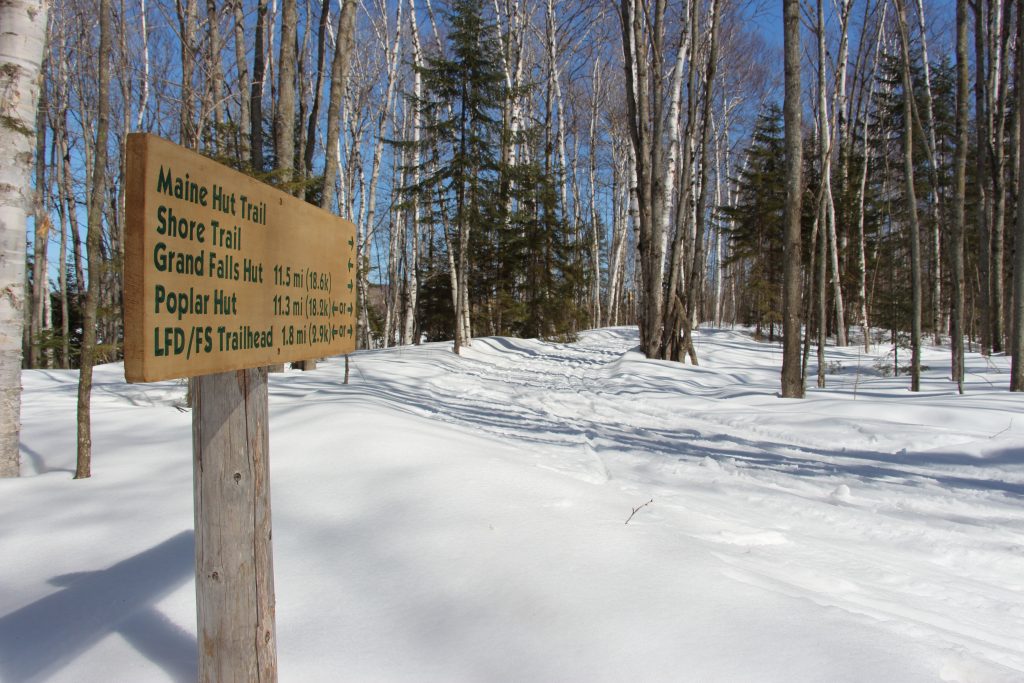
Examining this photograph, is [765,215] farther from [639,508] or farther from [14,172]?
[14,172]

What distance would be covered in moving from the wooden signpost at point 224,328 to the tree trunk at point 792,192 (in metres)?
7.67

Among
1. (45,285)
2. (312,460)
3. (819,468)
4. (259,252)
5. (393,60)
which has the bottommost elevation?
(819,468)

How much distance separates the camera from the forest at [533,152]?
26.5ft

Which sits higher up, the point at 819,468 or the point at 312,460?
the point at 312,460

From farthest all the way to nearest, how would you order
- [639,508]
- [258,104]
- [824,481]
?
[258,104] < [824,481] < [639,508]

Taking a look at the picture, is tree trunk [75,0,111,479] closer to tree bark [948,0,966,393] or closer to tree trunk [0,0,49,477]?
tree trunk [0,0,49,477]

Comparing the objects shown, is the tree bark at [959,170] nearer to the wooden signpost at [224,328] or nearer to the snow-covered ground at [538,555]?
the snow-covered ground at [538,555]

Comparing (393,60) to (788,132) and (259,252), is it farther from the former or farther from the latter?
(259,252)

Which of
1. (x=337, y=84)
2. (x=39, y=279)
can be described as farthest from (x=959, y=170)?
(x=39, y=279)

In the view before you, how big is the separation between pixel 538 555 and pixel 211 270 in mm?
1747

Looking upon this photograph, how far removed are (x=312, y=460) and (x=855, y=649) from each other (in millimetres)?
2982

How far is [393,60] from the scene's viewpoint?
1811 cm

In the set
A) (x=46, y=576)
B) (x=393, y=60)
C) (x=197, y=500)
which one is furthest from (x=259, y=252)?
(x=393, y=60)

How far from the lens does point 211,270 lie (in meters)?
1.49
